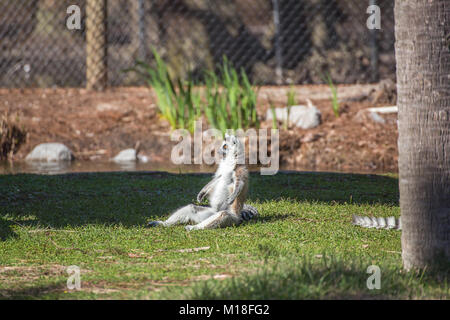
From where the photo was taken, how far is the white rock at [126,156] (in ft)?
42.7

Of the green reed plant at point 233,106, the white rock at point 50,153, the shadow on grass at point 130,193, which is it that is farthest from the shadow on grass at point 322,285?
the white rock at point 50,153

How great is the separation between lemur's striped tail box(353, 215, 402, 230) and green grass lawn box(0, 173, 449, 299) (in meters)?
0.09

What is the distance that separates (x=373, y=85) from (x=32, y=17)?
948 cm

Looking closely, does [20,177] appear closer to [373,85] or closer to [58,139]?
[58,139]

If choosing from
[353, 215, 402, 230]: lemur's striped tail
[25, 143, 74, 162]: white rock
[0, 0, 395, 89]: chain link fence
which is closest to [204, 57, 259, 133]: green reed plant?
[25, 143, 74, 162]: white rock

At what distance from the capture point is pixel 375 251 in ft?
18.2

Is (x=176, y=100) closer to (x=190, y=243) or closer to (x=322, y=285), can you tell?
(x=190, y=243)

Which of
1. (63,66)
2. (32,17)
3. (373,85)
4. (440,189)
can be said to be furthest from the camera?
(32,17)

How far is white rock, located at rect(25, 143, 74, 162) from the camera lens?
12875 millimetres

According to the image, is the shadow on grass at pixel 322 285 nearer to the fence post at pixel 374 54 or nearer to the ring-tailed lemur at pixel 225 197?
the ring-tailed lemur at pixel 225 197

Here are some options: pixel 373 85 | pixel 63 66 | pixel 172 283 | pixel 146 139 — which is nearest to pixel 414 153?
pixel 172 283

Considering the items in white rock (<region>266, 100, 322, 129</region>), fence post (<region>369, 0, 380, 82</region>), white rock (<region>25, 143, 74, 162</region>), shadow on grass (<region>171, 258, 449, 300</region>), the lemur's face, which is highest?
fence post (<region>369, 0, 380, 82</region>)

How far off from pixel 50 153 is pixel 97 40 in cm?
355

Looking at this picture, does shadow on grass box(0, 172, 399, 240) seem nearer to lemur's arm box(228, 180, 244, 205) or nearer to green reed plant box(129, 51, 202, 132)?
lemur's arm box(228, 180, 244, 205)
